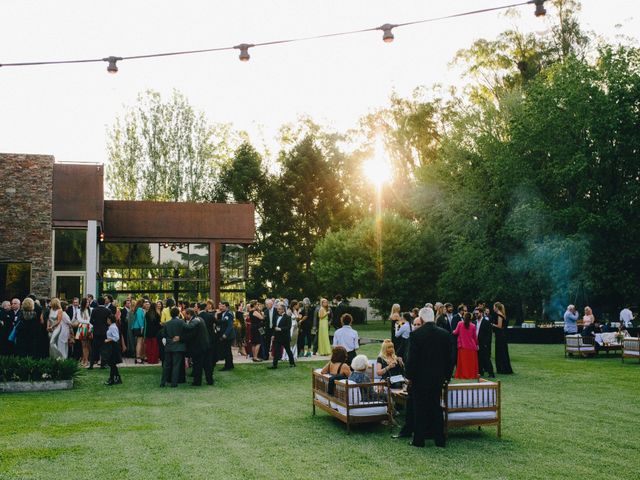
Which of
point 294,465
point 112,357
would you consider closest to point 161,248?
point 112,357

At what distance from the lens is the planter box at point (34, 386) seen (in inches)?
561

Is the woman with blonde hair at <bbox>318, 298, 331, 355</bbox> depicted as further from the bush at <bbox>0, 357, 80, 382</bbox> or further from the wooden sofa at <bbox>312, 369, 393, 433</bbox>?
the wooden sofa at <bbox>312, 369, 393, 433</bbox>

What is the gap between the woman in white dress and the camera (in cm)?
1677

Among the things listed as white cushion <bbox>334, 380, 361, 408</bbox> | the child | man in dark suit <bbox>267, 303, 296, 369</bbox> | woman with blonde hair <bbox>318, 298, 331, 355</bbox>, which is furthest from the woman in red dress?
the child

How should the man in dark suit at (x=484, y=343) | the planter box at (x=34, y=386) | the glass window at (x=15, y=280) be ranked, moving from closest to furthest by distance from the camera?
the planter box at (x=34, y=386) < the man in dark suit at (x=484, y=343) < the glass window at (x=15, y=280)

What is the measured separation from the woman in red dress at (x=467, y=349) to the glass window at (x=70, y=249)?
15.9 metres

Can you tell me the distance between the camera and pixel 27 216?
25.6 m

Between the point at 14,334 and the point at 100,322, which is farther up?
the point at 100,322

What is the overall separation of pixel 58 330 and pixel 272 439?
917 cm

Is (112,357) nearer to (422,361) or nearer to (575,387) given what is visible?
(422,361)

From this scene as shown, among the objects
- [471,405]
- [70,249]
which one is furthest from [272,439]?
[70,249]

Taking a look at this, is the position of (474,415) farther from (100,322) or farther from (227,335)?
(100,322)

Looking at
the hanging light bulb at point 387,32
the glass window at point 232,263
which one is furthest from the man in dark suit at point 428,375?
the glass window at point 232,263

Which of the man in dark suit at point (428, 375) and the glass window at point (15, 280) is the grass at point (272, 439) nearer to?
the man in dark suit at point (428, 375)
